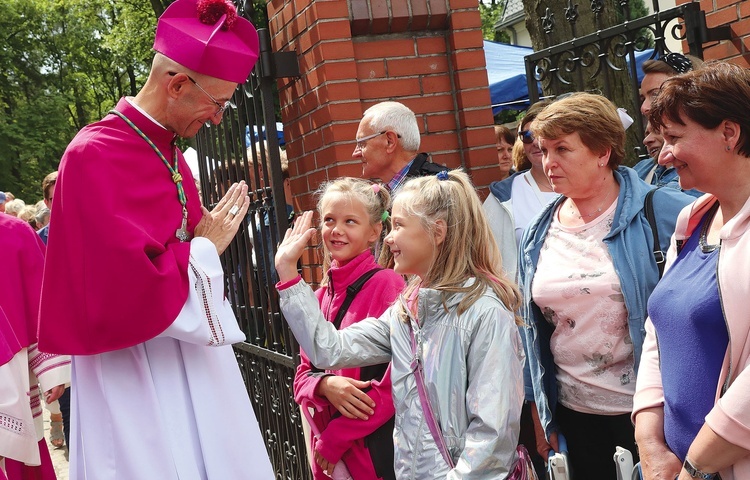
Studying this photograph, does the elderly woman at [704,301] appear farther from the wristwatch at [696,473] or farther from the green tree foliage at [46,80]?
the green tree foliage at [46,80]

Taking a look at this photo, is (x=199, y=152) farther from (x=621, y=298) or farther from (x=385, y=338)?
(x=621, y=298)

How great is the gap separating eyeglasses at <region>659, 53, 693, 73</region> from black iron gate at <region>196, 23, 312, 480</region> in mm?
1876

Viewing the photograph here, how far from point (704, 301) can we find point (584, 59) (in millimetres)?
2725

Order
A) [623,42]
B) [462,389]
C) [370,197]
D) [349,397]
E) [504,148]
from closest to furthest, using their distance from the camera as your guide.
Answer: [462,389] < [349,397] < [370,197] < [623,42] < [504,148]

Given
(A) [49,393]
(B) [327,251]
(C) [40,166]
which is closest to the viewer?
(B) [327,251]

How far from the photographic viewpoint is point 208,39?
3.14 meters

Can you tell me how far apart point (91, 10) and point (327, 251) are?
1117 inches

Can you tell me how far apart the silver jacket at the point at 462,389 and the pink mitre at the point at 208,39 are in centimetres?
105

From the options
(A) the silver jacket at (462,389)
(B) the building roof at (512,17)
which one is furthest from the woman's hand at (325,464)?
(B) the building roof at (512,17)

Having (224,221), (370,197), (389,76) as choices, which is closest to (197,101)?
(224,221)

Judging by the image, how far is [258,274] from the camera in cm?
516

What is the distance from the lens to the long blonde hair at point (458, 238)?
3045mm

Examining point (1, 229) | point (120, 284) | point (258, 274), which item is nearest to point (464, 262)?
point (120, 284)

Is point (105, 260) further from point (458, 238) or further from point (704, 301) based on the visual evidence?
point (704, 301)
